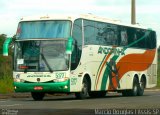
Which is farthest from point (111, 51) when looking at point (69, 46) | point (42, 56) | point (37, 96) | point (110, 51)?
point (69, 46)

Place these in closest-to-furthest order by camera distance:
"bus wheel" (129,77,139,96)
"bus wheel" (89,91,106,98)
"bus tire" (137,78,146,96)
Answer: "bus wheel" (89,91,106,98), "bus wheel" (129,77,139,96), "bus tire" (137,78,146,96)

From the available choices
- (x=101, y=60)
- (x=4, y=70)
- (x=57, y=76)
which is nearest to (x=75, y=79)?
(x=57, y=76)

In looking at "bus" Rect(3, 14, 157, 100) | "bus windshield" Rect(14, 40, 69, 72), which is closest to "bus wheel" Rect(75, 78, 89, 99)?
"bus" Rect(3, 14, 157, 100)

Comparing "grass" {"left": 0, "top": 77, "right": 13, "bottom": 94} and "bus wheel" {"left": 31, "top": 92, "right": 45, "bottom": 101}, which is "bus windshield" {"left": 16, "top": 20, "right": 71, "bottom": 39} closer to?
"bus wheel" {"left": 31, "top": 92, "right": 45, "bottom": 101}

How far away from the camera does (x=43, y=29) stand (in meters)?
29.3

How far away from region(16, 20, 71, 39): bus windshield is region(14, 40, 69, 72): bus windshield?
265mm

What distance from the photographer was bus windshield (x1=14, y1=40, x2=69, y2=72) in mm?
28719

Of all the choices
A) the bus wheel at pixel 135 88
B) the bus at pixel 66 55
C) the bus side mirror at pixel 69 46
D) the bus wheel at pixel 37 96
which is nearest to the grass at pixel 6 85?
the bus wheel at pixel 37 96

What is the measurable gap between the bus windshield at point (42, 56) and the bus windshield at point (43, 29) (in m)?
0.27

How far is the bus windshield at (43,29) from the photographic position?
94.9ft

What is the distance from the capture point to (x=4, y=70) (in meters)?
49.2

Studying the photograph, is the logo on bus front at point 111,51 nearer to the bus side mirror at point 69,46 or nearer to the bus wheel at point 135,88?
the bus wheel at point 135,88

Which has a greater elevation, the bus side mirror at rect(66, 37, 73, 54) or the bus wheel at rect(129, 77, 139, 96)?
the bus side mirror at rect(66, 37, 73, 54)

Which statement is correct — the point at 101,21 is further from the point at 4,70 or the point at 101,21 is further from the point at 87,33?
the point at 4,70
